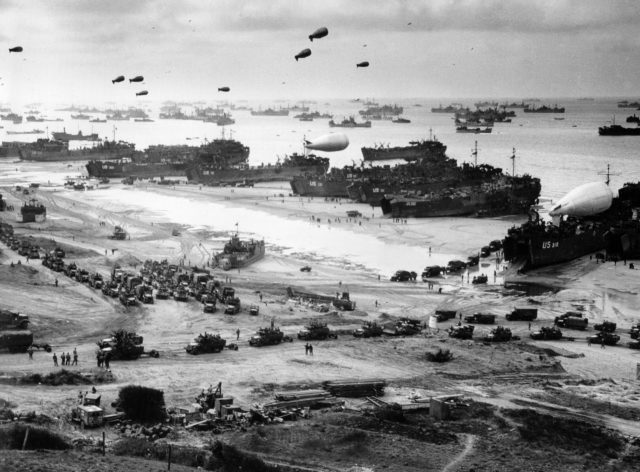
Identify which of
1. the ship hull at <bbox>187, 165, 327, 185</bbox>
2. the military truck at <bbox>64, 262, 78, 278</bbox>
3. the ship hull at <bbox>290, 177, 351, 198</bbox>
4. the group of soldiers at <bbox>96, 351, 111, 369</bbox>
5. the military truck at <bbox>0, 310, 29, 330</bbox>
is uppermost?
the ship hull at <bbox>187, 165, 327, 185</bbox>

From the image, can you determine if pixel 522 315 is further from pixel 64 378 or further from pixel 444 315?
pixel 64 378

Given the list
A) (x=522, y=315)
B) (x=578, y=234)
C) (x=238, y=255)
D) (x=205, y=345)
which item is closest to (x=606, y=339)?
(x=522, y=315)

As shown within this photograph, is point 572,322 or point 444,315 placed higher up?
point 444,315

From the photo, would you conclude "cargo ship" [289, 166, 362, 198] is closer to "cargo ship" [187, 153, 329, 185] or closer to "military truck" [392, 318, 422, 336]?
"cargo ship" [187, 153, 329, 185]

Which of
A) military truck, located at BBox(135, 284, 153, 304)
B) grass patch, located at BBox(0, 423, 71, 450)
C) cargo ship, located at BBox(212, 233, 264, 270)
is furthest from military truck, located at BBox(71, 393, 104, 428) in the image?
cargo ship, located at BBox(212, 233, 264, 270)

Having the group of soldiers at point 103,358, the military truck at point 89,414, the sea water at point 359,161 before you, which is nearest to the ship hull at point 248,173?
the sea water at point 359,161

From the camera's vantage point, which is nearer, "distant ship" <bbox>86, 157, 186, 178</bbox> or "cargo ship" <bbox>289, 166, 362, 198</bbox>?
"cargo ship" <bbox>289, 166, 362, 198</bbox>
